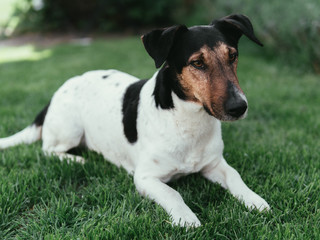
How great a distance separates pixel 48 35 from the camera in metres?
13.4

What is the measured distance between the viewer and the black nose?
2096 millimetres

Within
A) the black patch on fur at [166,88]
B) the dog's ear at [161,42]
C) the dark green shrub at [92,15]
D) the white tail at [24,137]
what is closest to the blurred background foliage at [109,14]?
the dark green shrub at [92,15]

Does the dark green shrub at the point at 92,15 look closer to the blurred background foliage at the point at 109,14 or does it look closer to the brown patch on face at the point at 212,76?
the blurred background foliage at the point at 109,14

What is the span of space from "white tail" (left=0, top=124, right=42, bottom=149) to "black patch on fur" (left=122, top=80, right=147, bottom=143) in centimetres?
119

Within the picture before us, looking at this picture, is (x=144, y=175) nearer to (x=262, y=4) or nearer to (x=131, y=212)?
(x=131, y=212)

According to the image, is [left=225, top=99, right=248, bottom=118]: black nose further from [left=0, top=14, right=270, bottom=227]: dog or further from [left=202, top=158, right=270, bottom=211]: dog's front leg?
[left=202, top=158, right=270, bottom=211]: dog's front leg

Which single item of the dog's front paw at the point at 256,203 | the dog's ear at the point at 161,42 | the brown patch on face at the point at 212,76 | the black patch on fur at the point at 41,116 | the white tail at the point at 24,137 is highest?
the dog's ear at the point at 161,42

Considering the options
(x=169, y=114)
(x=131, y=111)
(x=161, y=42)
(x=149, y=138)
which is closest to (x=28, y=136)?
(x=131, y=111)

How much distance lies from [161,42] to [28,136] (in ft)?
6.60

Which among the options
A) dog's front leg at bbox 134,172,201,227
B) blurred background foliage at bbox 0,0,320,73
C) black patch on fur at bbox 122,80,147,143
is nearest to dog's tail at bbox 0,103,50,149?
black patch on fur at bbox 122,80,147,143

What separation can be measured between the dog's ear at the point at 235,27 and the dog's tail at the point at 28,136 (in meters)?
2.00

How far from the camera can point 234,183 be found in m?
2.58

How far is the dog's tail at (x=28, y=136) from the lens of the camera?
3488mm

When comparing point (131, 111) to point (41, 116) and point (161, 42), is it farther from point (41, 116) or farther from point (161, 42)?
point (41, 116)
